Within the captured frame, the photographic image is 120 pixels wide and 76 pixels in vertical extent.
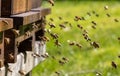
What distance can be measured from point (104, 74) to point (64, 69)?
1020 mm

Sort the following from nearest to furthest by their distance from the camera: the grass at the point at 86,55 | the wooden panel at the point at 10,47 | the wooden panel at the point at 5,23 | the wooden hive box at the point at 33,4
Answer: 1. the wooden panel at the point at 5,23
2. the wooden panel at the point at 10,47
3. the wooden hive box at the point at 33,4
4. the grass at the point at 86,55

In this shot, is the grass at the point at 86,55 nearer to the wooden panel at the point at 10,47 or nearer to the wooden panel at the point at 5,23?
the wooden panel at the point at 10,47

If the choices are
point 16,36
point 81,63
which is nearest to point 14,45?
point 16,36

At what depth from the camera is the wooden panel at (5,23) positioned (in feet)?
13.3

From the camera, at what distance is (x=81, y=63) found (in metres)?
9.41

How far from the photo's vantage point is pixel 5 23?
411 cm

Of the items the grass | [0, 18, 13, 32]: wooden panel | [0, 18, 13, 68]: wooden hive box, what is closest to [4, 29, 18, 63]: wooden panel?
[0, 18, 13, 68]: wooden hive box

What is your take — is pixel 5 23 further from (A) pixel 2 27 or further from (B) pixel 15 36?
(B) pixel 15 36

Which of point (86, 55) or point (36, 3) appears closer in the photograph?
point (36, 3)

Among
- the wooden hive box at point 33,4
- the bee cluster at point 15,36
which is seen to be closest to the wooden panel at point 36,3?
the wooden hive box at point 33,4

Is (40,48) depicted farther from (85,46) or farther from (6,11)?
(85,46)

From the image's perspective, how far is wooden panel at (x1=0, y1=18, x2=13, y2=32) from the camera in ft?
13.3

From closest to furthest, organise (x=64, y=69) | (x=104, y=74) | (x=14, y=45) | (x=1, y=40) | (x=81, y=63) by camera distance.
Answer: (x=1, y=40)
(x=14, y=45)
(x=104, y=74)
(x=64, y=69)
(x=81, y=63)

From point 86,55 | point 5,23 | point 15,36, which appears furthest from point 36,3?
point 86,55
